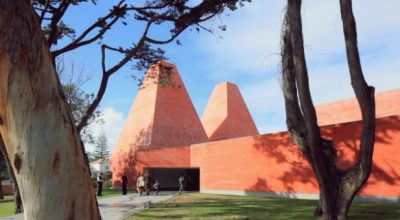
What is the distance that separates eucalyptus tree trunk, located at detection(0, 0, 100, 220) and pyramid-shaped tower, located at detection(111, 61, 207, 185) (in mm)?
32457

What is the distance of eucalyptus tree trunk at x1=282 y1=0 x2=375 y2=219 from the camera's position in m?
8.64

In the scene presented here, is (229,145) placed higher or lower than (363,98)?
higher

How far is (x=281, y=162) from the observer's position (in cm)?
2248

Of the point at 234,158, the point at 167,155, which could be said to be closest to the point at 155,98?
the point at 167,155

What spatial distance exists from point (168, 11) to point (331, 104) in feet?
74.7

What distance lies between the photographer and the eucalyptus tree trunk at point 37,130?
235 cm

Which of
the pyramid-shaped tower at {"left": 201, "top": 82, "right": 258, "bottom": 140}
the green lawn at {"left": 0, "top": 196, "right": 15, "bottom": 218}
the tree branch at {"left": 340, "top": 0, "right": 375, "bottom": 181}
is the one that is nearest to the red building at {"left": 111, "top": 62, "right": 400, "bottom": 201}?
the pyramid-shaped tower at {"left": 201, "top": 82, "right": 258, "bottom": 140}

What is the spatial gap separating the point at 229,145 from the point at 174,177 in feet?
41.5

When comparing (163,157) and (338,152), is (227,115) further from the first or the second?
(338,152)

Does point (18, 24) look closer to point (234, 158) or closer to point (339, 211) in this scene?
point (339, 211)

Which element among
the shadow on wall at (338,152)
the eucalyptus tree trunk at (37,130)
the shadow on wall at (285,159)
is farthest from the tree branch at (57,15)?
the shadow on wall at (285,159)


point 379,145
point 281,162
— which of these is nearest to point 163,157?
point 281,162

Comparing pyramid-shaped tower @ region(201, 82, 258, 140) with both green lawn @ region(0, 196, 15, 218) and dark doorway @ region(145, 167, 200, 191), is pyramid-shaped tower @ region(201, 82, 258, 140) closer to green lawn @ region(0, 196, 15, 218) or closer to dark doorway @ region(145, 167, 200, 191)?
dark doorway @ region(145, 167, 200, 191)

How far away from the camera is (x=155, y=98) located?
36.6m
